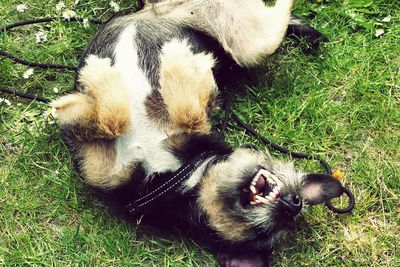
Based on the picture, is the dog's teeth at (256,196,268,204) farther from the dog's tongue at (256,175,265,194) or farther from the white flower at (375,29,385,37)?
the white flower at (375,29,385,37)

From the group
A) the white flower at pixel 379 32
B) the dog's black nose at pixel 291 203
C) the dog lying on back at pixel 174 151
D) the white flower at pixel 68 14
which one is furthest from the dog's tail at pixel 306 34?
the white flower at pixel 68 14

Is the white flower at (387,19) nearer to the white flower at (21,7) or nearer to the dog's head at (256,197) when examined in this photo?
the dog's head at (256,197)

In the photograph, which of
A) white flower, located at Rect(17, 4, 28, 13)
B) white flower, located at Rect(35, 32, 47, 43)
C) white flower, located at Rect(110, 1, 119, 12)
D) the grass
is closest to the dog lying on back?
the grass

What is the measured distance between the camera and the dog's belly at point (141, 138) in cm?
325

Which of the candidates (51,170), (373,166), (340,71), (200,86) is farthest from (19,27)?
(373,166)

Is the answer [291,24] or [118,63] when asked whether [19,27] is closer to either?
[118,63]

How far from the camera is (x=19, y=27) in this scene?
4035 mm

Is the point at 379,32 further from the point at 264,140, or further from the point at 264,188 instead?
the point at 264,188

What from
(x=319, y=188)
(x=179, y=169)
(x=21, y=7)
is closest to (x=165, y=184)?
(x=179, y=169)

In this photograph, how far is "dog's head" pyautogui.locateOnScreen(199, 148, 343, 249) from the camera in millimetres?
3047

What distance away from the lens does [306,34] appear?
3893 millimetres

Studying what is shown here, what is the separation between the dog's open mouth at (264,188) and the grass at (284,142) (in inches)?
25.7

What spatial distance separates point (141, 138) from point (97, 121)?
0.88 ft

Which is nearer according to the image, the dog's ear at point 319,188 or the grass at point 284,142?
the dog's ear at point 319,188
